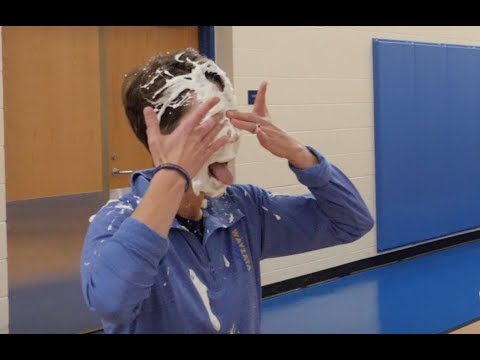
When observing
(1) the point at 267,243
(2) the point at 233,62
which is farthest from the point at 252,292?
(2) the point at 233,62

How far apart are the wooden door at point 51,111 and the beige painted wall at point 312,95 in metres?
0.93

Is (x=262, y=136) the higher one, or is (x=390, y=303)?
(x=262, y=136)

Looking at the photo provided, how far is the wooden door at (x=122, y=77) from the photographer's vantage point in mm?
3309

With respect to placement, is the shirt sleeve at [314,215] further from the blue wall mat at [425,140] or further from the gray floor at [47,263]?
the blue wall mat at [425,140]

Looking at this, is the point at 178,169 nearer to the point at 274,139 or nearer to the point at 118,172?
the point at 274,139

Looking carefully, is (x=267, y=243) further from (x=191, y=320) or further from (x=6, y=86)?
(x=6, y=86)

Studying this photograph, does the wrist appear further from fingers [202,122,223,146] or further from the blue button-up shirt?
fingers [202,122,223,146]

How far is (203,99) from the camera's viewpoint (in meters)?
1.22

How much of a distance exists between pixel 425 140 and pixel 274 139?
411 cm

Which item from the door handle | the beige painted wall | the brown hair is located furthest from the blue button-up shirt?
the beige painted wall

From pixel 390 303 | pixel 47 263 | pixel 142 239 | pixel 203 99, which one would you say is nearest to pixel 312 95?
pixel 390 303
